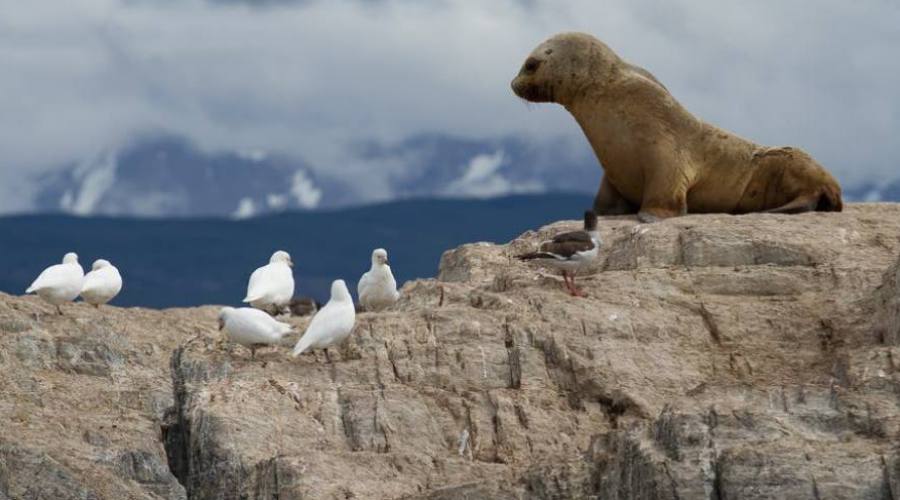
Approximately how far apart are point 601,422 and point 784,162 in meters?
7.40

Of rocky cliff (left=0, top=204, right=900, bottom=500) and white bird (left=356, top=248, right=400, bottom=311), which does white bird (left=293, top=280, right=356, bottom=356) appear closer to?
rocky cliff (left=0, top=204, right=900, bottom=500)

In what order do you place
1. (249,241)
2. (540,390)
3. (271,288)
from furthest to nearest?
(249,241) < (271,288) < (540,390)

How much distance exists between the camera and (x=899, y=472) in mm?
20047

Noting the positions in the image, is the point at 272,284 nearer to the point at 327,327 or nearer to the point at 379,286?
the point at 379,286

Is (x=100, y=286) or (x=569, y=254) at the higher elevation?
(x=100, y=286)

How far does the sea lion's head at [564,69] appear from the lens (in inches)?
1206

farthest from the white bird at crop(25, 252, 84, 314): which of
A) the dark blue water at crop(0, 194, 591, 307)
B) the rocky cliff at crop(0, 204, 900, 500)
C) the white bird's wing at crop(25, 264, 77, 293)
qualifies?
the dark blue water at crop(0, 194, 591, 307)

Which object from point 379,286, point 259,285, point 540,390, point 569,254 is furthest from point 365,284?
point 540,390

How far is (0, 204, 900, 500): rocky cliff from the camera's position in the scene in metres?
21.1

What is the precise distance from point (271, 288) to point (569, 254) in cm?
427

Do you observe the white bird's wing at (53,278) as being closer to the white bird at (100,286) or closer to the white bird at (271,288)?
the white bird at (100,286)

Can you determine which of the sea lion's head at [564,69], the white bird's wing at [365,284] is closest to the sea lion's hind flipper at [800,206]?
the sea lion's head at [564,69]

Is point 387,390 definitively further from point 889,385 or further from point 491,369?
point 889,385

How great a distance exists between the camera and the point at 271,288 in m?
28.7
